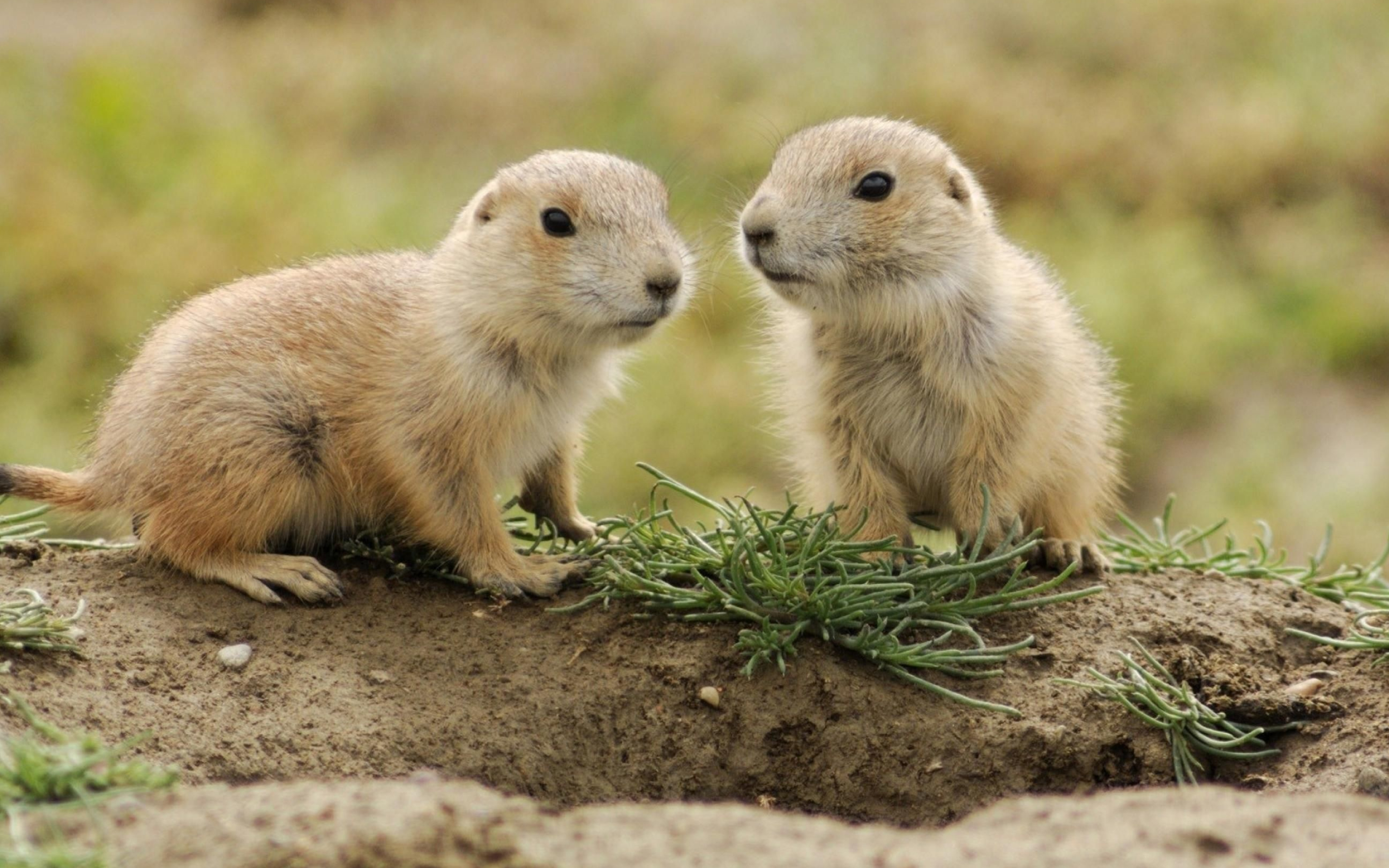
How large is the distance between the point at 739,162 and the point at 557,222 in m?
9.64

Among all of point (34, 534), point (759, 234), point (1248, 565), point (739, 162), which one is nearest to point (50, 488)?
point (34, 534)

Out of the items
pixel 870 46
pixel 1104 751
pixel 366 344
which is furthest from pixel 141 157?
pixel 1104 751

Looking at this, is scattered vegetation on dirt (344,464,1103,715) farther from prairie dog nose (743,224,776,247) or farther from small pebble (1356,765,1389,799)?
small pebble (1356,765,1389,799)

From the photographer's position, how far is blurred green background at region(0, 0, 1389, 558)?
11.9 meters

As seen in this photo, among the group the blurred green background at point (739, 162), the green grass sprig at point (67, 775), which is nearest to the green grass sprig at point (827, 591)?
the green grass sprig at point (67, 775)

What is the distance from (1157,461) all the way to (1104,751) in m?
7.43

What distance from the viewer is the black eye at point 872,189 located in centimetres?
562

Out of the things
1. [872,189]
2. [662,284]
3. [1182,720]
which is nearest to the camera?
[1182,720]

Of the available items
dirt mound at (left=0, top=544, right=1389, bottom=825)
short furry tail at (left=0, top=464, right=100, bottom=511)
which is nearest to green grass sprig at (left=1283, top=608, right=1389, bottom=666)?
dirt mound at (left=0, top=544, right=1389, bottom=825)

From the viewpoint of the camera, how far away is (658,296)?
5422 mm

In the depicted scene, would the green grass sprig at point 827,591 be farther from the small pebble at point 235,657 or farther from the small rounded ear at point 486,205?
the small rounded ear at point 486,205

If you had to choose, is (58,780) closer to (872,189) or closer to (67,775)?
(67,775)

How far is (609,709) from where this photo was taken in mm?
4938

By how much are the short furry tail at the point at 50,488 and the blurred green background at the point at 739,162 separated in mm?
4065
